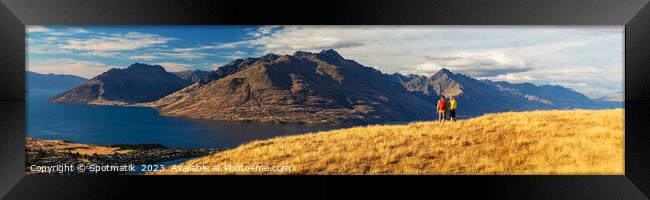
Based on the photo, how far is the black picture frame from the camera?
14344 mm

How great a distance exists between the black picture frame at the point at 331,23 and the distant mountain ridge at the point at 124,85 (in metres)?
6.02

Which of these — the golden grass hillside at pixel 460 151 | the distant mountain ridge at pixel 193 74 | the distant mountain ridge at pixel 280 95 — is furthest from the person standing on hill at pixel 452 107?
the distant mountain ridge at pixel 193 74

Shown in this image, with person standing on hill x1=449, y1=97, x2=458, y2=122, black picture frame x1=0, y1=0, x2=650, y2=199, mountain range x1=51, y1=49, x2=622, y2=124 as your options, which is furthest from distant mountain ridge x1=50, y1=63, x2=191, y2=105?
person standing on hill x1=449, y1=97, x2=458, y2=122

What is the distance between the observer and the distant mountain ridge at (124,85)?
21969 millimetres

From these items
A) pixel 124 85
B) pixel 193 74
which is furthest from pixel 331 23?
pixel 124 85

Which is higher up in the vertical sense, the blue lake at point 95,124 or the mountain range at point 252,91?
the mountain range at point 252,91

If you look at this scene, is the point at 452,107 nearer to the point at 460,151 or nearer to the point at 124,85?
the point at 460,151

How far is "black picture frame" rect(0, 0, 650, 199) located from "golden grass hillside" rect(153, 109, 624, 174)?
0.56 metres

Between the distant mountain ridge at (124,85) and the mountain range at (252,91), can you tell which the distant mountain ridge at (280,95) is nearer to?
the mountain range at (252,91)

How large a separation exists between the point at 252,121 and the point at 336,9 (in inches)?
1033

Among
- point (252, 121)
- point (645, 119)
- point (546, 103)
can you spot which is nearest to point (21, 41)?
point (645, 119)

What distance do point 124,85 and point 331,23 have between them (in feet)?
61.4

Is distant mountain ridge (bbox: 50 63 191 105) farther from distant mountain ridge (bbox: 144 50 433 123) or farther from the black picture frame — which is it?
the black picture frame

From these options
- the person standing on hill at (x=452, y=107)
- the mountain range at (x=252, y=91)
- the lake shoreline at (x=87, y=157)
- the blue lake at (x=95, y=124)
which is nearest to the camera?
the lake shoreline at (x=87, y=157)
